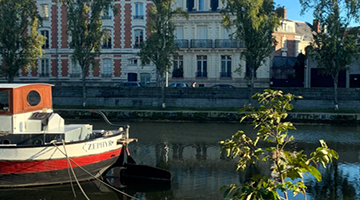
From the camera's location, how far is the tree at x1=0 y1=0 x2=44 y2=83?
1261 inches

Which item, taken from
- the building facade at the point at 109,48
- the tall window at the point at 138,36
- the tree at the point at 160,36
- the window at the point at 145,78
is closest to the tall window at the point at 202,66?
the building facade at the point at 109,48

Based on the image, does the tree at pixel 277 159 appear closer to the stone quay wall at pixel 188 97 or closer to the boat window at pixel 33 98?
the boat window at pixel 33 98

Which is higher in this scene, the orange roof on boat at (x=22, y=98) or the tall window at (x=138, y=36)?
the tall window at (x=138, y=36)

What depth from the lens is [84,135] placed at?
14516 mm

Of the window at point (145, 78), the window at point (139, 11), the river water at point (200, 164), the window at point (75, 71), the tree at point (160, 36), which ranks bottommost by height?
the river water at point (200, 164)

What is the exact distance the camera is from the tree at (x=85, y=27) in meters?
32.7

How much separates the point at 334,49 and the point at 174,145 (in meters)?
15.3

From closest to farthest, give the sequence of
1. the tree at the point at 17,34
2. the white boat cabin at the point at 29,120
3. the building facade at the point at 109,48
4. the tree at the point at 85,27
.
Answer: the white boat cabin at the point at 29,120
the tree at the point at 17,34
the tree at the point at 85,27
the building facade at the point at 109,48

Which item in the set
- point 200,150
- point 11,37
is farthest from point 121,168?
point 11,37

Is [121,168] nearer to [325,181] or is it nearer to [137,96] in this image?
[325,181]

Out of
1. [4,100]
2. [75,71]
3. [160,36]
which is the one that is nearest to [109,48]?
[75,71]

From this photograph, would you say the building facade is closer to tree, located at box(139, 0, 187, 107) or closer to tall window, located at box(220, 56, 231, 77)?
tall window, located at box(220, 56, 231, 77)

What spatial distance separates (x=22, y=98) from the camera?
13820mm

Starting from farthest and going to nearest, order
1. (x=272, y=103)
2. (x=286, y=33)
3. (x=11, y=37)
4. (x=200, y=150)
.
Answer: (x=286, y=33)
(x=11, y=37)
(x=200, y=150)
(x=272, y=103)
